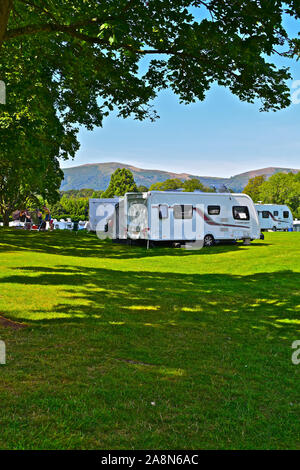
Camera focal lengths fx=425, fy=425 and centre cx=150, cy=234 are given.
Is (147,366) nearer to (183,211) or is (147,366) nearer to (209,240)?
(183,211)

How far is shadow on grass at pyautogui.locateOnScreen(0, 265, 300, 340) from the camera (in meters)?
7.74

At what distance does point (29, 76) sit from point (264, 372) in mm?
9216

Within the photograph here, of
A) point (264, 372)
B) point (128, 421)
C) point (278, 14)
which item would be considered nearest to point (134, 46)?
point (278, 14)

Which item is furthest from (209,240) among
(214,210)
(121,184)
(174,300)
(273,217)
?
(121,184)

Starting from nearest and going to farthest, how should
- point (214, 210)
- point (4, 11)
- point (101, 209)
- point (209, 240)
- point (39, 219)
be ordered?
point (4, 11) < point (214, 210) < point (209, 240) < point (101, 209) < point (39, 219)

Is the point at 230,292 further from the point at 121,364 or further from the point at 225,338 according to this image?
the point at 121,364

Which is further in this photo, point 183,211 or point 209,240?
point 209,240

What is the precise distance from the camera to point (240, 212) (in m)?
24.5

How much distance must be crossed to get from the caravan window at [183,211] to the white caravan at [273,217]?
77.3 ft

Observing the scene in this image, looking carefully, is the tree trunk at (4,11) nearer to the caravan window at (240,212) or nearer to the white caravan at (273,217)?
the caravan window at (240,212)

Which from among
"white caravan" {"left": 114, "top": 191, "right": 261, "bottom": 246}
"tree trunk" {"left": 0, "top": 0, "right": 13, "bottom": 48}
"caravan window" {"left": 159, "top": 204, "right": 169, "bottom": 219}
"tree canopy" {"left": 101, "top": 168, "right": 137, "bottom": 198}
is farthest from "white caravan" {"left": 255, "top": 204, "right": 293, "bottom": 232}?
"tree canopy" {"left": 101, "top": 168, "right": 137, "bottom": 198}

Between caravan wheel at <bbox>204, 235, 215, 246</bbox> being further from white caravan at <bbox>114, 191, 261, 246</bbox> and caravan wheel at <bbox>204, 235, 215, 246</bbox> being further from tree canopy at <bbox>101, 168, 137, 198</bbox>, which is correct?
tree canopy at <bbox>101, 168, 137, 198</bbox>

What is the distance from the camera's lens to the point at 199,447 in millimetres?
3486

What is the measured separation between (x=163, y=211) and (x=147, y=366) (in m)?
17.1
